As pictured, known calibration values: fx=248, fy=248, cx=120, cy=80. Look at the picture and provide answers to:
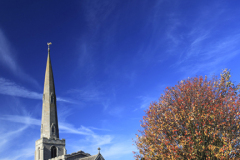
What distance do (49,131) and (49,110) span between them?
4937 mm

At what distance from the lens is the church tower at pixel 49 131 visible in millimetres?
52938

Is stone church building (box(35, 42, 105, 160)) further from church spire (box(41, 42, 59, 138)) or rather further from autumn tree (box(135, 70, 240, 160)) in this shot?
autumn tree (box(135, 70, 240, 160))

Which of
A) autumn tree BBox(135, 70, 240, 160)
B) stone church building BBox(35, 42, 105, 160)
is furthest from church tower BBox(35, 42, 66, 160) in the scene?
autumn tree BBox(135, 70, 240, 160)

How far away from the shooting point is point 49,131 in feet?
179

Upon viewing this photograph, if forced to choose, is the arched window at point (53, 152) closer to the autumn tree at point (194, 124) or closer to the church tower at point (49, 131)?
the church tower at point (49, 131)

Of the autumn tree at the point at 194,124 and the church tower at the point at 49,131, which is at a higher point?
the church tower at the point at 49,131

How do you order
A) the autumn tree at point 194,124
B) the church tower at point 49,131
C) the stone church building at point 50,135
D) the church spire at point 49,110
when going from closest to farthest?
the autumn tree at point 194,124, the stone church building at point 50,135, the church tower at point 49,131, the church spire at point 49,110

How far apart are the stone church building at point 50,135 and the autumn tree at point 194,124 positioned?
84.8 feet

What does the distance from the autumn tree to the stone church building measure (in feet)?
84.8

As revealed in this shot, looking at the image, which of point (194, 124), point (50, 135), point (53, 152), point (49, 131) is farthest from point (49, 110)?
point (194, 124)

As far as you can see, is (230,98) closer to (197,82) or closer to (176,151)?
(197,82)

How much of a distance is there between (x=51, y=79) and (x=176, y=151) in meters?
44.6

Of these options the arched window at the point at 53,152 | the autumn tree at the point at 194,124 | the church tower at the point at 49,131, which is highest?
the church tower at the point at 49,131

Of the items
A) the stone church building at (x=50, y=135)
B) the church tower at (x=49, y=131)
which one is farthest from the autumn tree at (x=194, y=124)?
the church tower at (x=49, y=131)
